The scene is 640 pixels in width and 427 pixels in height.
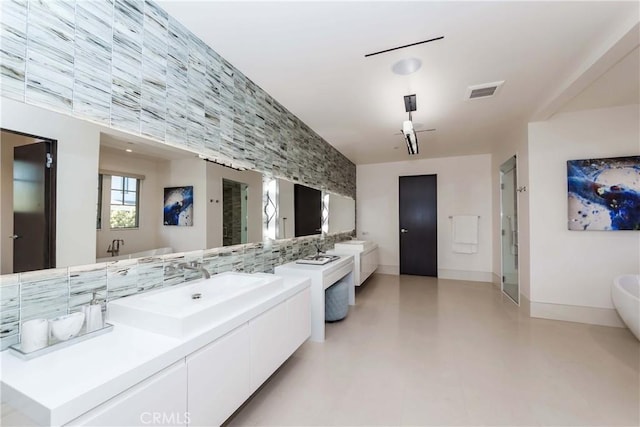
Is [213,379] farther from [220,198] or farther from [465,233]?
[465,233]

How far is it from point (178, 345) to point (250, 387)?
0.70m

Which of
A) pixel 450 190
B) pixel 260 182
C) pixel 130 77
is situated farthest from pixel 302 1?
pixel 450 190

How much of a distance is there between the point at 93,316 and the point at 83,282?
0.20m

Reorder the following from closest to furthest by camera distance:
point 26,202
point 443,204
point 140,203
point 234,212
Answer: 1. point 26,202
2. point 140,203
3. point 234,212
4. point 443,204

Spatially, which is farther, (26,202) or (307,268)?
(307,268)

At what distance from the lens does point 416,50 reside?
2.09m

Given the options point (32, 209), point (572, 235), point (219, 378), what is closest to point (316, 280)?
point (219, 378)

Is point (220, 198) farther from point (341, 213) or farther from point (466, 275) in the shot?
point (466, 275)

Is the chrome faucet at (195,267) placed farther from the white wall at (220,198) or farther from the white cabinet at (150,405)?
the white cabinet at (150,405)

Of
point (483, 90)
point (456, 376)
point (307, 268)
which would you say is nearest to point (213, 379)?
point (307, 268)

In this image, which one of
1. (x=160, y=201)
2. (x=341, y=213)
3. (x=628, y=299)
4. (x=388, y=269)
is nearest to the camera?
(x=160, y=201)

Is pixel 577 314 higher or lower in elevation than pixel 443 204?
lower

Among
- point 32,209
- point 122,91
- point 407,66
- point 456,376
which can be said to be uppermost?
point 407,66

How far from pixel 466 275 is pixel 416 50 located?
4.85 m
